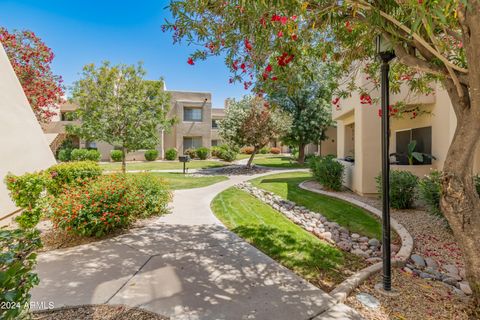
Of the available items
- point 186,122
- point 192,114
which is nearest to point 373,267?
point 186,122

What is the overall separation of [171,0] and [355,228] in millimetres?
6516

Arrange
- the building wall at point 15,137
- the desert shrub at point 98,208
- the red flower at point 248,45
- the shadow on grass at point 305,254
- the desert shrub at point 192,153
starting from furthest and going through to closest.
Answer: the desert shrub at point 192,153 → the building wall at point 15,137 → the desert shrub at point 98,208 → the red flower at point 248,45 → the shadow on grass at point 305,254

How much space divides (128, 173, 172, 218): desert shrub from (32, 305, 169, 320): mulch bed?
3569 mm

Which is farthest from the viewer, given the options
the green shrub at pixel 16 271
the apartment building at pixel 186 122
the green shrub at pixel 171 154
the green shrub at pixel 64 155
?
the apartment building at pixel 186 122

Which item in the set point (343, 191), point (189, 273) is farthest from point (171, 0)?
point (343, 191)

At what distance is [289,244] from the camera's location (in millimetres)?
5082

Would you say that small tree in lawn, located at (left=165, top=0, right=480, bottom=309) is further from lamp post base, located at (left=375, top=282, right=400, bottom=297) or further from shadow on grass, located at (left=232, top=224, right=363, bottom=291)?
shadow on grass, located at (left=232, top=224, right=363, bottom=291)

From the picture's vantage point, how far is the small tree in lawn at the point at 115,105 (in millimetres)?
11336

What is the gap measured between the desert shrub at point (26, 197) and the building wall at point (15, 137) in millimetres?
1001

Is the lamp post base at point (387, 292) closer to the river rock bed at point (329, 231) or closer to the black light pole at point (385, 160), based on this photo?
the black light pole at point (385, 160)

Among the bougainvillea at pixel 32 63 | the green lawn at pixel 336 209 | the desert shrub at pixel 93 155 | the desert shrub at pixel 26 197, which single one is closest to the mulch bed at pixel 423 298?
the green lawn at pixel 336 209

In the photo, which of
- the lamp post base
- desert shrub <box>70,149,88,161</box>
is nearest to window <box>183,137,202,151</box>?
desert shrub <box>70,149,88,161</box>

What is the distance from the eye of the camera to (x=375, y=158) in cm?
909

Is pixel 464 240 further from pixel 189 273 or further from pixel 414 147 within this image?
pixel 414 147
